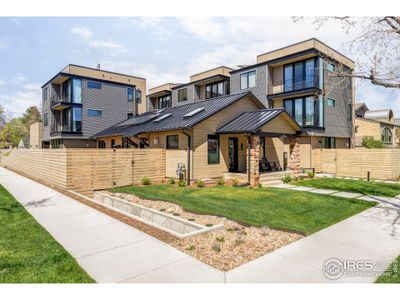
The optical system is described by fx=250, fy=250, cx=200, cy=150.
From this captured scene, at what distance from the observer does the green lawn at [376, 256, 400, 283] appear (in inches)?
161

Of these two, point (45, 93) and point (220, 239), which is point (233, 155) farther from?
point (45, 93)

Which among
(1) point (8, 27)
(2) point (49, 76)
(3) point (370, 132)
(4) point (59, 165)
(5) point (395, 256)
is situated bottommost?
(5) point (395, 256)

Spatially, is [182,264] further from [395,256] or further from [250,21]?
[250,21]

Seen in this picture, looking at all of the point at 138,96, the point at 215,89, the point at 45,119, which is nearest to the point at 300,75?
the point at 215,89

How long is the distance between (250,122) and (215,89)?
18175 millimetres

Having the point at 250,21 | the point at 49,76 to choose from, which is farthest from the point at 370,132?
the point at 49,76

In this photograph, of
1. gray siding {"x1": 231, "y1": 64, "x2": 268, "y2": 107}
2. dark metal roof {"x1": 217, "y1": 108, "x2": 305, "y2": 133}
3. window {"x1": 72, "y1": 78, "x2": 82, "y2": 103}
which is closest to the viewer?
dark metal roof {"x1": 217, "y1": 108, "x2": 305, "y2": 133}

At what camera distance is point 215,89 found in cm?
3184

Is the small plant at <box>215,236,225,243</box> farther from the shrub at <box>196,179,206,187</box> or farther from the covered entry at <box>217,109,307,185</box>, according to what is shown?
the covered entry at <box>217,109,307,185</box>

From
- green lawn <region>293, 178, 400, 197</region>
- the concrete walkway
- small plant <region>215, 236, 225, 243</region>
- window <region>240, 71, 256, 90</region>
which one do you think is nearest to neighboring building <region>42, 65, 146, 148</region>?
window <region>240, 71, 256, 90</region>

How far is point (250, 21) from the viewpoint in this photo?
9172 mm

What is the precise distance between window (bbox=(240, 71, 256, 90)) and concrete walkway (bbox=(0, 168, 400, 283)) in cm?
2084

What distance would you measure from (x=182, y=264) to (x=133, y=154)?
10.6 metres

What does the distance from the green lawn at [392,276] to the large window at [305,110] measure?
1907cm
